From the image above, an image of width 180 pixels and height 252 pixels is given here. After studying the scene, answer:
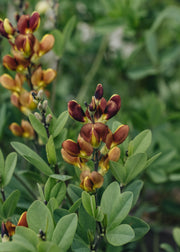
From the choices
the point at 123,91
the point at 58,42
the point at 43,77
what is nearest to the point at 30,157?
the point at 43,77

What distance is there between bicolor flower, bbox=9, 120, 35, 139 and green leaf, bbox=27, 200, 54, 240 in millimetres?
288

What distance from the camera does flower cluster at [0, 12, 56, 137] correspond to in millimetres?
703

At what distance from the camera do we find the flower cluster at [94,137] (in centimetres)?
57

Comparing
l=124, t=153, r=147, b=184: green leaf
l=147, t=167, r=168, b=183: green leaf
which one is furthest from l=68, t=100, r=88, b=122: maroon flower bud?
l=147, t=167, r=168, b=183: green leaf

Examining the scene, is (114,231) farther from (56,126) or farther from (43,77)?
(43,77)

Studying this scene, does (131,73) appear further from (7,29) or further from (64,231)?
(64,231)

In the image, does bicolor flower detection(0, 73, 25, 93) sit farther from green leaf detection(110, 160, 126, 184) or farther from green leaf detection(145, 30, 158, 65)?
green leaf detection(145, 30, 158, 65)

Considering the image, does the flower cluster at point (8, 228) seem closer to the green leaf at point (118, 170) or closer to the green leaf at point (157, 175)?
the green leaf at point (118, 170)

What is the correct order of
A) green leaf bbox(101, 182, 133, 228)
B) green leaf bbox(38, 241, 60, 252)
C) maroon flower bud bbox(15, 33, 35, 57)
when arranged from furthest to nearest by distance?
maroon flower bud bbox(15, 33, 35, 57)
green leaf bbox(101, 182, 133, 228)
green leaf bbox(38, 241, 60, 252)

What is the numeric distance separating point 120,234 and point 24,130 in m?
0.34

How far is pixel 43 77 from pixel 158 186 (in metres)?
0.58

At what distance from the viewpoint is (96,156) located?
0.60 m

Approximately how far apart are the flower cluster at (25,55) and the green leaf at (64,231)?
290 mm

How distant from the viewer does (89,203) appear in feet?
1.91
